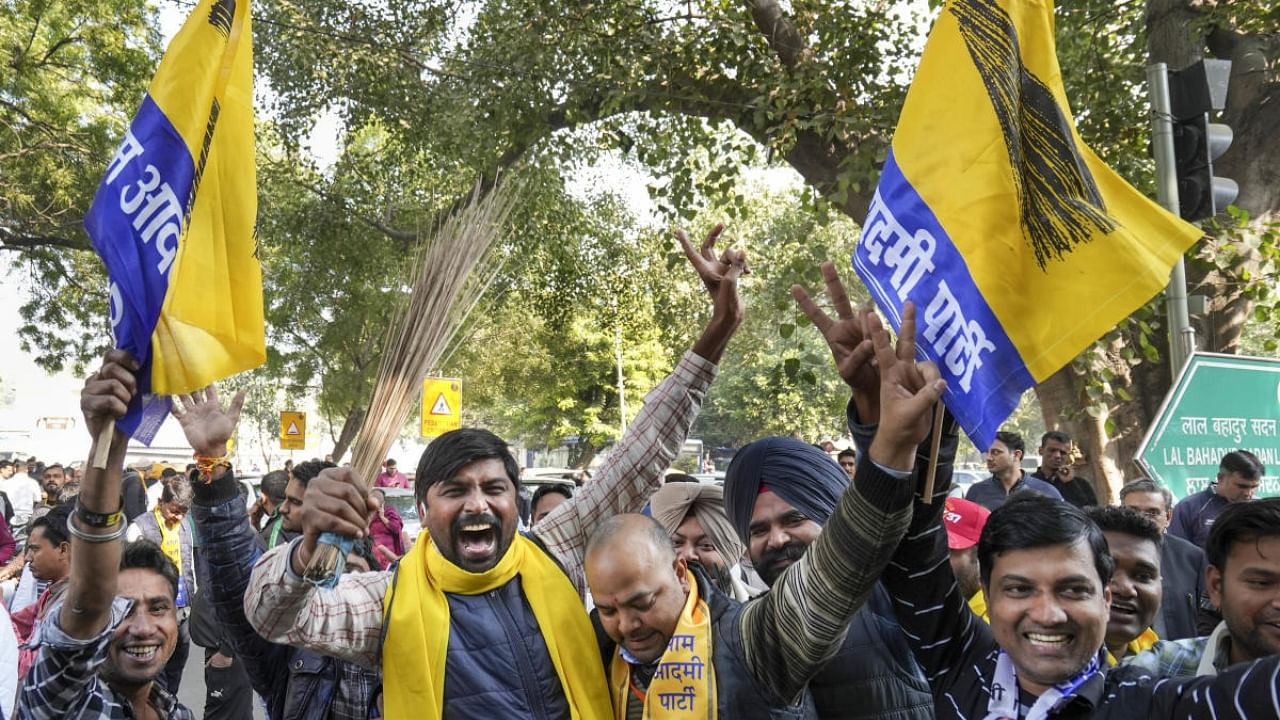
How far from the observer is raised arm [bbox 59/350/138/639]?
2.44m

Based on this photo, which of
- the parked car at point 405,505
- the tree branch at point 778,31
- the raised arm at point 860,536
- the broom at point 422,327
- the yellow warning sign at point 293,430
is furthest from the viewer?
the yellow warning sign at point 293,430

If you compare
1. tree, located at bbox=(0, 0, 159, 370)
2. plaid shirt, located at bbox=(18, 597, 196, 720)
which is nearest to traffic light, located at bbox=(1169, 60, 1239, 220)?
plaid shirt, located at bbox=(18, 597, 196, 720)

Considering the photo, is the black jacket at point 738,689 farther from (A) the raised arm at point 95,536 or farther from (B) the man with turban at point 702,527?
(A) the raised arm at point 95,536

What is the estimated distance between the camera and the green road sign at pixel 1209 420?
5.11m

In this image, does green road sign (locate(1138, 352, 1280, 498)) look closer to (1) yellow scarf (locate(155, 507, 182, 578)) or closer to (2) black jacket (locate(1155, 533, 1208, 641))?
(2) black jacket (locate(1155, 533, 1208, 641))

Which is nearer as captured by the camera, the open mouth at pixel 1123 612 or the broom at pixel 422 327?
the open mouth at pixel 1123 612

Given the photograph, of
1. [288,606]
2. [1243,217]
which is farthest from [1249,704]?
[1243,217]

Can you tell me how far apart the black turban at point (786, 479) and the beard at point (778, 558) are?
0.09m

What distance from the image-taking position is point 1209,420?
17.1 feet

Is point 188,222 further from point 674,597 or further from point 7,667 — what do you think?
point 674,597

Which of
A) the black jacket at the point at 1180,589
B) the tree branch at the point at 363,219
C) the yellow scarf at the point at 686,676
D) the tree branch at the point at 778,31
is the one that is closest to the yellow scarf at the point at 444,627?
the yellow scarf at the point at 686,676

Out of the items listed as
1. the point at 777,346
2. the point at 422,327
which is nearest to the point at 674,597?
the point at 422,327

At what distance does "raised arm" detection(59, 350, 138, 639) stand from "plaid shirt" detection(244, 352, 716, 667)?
0.32 m

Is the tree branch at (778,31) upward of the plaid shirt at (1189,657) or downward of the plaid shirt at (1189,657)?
upward
